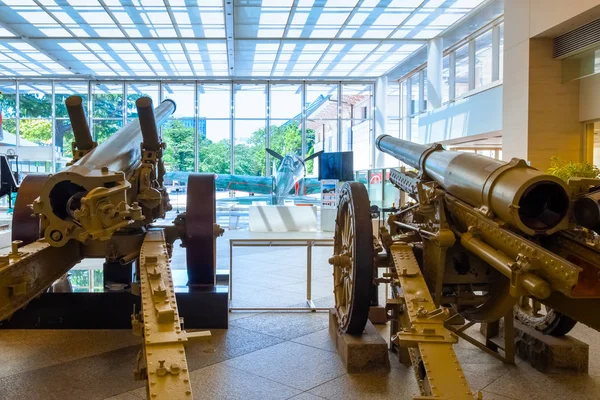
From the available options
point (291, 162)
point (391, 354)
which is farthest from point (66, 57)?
point (391, 354)

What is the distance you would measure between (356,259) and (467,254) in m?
0.83

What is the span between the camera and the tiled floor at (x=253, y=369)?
3998mm

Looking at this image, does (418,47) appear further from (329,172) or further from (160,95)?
(160,95)

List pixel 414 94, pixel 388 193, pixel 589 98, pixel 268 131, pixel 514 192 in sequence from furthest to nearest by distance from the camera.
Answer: pixel 268 131, pixel 414 94, pixel 388 193, pixel 589 98, pixel 514 192

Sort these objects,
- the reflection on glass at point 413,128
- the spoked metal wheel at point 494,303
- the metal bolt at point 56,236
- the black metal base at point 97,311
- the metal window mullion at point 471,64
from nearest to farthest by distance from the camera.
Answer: the metal bolt at point 56,236, the spoked metal wheel at point 494,303, the black metal base at point 97,311, the metal window mullion at point 471,64, the reflection on glass at point 413,128

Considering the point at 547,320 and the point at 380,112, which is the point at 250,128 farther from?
the point at 547,320

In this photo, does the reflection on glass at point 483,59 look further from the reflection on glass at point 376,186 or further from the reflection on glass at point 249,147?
the reflection on glass at point 249,147

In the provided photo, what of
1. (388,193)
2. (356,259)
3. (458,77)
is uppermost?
(458,77)

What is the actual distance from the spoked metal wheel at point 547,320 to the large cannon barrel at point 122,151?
3.63 meters

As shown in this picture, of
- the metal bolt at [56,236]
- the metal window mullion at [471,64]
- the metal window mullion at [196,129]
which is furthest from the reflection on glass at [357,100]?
the metal bolt at [56,236]

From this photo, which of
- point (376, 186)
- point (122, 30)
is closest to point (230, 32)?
point (122, 30)

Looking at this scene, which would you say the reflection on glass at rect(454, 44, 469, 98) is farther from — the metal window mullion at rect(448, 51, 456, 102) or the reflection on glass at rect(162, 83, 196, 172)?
the reflection on glass at rect(162, 83, 196, 172)

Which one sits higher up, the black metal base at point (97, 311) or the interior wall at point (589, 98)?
the interior wall at point (589, 98)

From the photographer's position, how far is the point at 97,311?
5590 mm
